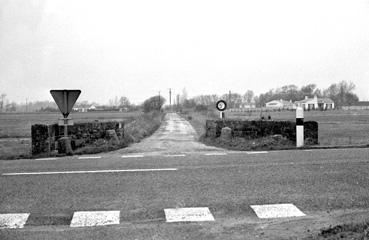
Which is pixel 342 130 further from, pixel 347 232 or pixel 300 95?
pixel 300 95

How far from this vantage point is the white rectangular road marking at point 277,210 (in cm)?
532

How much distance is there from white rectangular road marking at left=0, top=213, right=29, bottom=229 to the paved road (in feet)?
0.04

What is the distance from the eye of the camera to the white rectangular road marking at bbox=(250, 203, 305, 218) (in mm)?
5316

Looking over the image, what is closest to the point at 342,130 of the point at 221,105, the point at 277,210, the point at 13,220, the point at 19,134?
the point at 221,105

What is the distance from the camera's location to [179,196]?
6.23m

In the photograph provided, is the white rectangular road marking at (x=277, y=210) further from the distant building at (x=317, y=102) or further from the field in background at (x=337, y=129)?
the distant building at (x=317, y=102)

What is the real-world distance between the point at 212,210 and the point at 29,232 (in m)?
2.19

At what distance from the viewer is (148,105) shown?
77.9 metres

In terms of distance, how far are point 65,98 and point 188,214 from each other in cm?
880

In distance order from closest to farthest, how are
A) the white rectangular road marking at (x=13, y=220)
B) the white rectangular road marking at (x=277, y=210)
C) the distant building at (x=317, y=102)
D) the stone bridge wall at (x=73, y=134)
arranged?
the white rectangular road marking at (x=13, y=220) < the white rectangular road marking at (x=277, y=210) < the stone bridge wall at (x=73, y=134) < the distant building at (x=317, y=102)

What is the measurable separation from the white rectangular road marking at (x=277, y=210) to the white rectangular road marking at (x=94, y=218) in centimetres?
176

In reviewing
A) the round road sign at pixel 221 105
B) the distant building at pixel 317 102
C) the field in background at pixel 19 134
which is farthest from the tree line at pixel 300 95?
the round road sign at pixel 221 105

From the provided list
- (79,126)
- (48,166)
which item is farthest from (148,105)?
(48,166)

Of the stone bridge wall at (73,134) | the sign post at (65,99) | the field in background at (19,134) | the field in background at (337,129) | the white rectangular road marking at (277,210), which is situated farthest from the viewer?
the field in background at (337,129)
